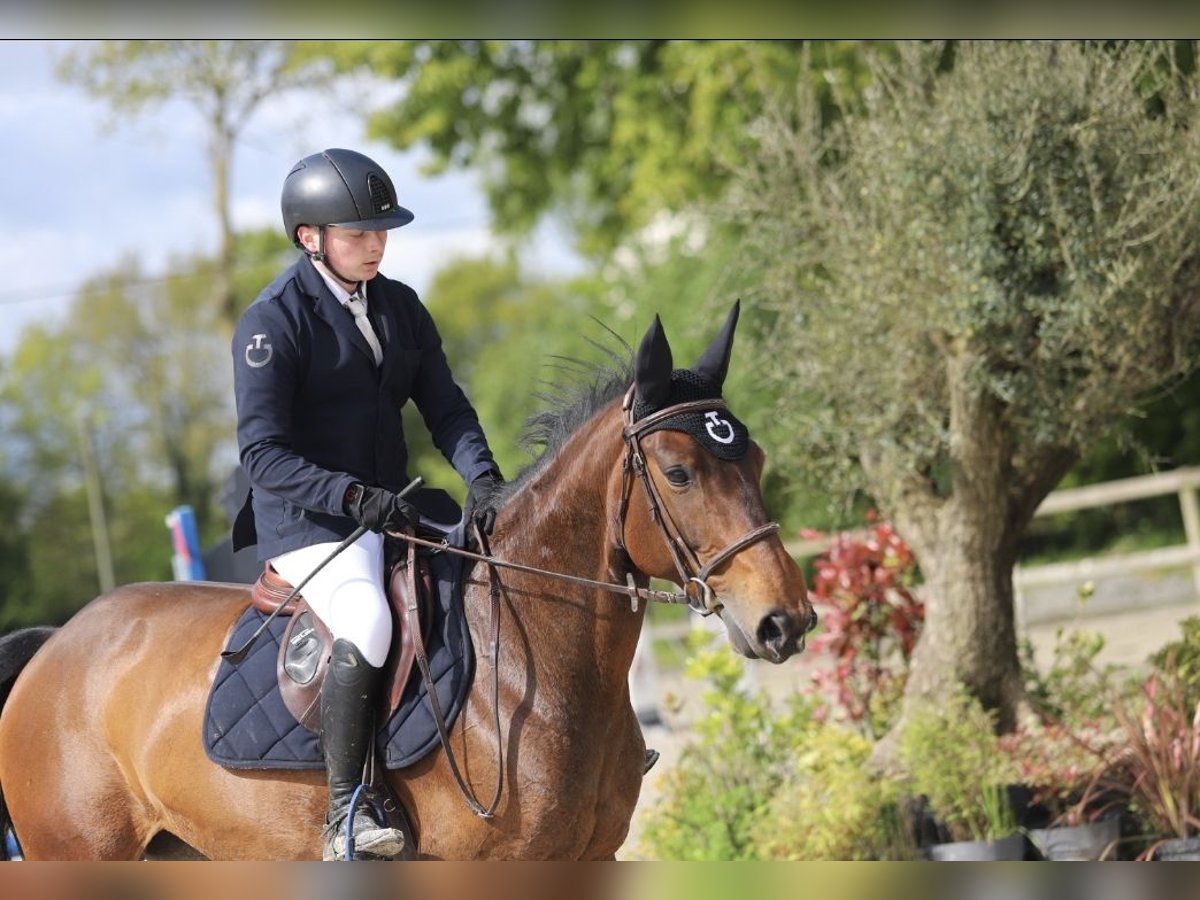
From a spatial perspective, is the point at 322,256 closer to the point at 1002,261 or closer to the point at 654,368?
the point at 654,368

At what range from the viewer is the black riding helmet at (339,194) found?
4.43 m

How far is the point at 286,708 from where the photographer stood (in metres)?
4.33

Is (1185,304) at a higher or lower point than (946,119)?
lower

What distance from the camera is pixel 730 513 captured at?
3885 millimetres

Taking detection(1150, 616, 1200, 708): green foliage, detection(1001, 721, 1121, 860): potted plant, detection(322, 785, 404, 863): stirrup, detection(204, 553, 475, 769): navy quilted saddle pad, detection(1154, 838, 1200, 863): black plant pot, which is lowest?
detection(1154, 838, 1200, 863): black plant pot

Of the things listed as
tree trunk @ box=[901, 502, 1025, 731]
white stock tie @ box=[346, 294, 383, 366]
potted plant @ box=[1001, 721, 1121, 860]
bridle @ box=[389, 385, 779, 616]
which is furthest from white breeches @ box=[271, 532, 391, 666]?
tree trunk @ box=[901, 502, 1025, 731]

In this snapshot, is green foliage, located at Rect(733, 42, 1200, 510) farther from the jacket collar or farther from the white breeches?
the white breeches

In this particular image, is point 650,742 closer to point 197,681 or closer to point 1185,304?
point 1185,304

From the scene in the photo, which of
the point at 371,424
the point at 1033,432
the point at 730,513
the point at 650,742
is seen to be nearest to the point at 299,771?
the point at 371,424

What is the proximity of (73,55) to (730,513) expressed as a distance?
21.5 metres

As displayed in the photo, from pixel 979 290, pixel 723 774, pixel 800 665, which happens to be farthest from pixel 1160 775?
pixel 800 665

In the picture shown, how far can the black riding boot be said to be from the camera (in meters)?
4.12

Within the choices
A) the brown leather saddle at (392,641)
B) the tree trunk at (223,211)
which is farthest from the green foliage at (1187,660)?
the tree trunk at (223,211)

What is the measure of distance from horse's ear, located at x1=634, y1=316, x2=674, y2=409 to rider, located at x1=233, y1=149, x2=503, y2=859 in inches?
28.1
